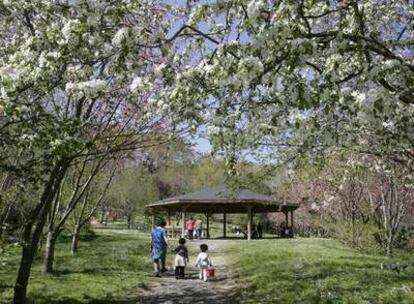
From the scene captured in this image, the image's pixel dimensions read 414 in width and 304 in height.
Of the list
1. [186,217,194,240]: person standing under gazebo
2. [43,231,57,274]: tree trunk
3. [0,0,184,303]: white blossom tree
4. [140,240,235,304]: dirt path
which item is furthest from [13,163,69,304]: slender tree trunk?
[186,217,194,240]: person standing under gazebo

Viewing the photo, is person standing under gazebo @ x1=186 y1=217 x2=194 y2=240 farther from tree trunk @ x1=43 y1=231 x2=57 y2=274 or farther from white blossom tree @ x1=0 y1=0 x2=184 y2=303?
white blossom tree @ x1=0 y1=0 x2=184 y2=303

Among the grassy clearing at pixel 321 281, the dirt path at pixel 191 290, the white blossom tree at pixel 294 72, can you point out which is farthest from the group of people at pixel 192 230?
the white blossom tree at pixel 294 72

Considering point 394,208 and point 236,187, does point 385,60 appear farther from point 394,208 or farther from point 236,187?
point 394,208

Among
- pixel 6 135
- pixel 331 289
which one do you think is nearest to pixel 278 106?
pixel 6 135

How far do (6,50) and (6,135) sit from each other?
1.38m

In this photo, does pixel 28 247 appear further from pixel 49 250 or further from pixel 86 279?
pixel 49 250

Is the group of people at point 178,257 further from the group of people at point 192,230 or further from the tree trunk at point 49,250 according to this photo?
the group of people at point 192,230

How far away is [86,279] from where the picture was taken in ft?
50.2

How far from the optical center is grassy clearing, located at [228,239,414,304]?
11438 millimetres

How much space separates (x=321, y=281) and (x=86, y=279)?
6374mm

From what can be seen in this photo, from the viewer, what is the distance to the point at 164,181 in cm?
7338

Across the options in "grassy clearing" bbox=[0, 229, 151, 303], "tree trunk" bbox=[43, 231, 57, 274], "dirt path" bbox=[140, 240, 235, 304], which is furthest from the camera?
"tree trunk" bbox=[43, 231, 57, 274]

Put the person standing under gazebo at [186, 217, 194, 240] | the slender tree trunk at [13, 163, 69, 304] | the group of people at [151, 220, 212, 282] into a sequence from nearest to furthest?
the slender tree trunk at [13, 163, 69, 304] < the group of people at [151, 220, 212, 282] < the person standing under gazebo at [186, 217, 194, 240]

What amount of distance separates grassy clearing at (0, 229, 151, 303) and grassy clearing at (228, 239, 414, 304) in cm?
301
